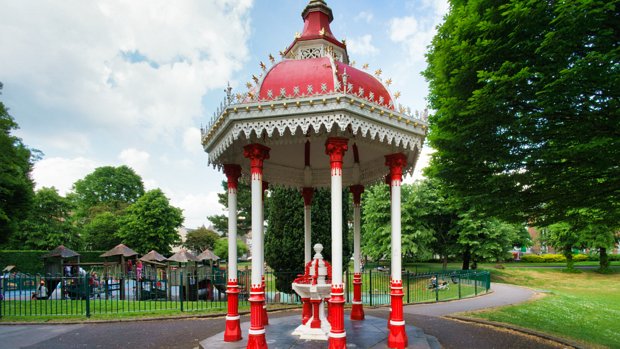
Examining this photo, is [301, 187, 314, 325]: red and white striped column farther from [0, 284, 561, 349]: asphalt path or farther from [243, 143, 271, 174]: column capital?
[243, 143, 271, 174]: column capital

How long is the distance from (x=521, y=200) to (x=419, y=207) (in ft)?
86.4

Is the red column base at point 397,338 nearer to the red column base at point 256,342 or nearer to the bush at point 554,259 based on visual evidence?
the red column base at point 256,342

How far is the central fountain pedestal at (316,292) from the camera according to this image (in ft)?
Answer: 29.5

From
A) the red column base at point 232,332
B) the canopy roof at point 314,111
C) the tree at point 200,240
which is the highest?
the canopy roof at point 314,111

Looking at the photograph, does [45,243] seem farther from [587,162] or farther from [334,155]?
[587,162]

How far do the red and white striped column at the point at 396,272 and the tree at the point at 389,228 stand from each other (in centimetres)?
2491

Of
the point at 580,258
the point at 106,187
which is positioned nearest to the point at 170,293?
the point at 106,187

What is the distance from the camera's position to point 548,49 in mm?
7480

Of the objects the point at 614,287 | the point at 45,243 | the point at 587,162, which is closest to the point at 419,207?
the point at 614,287

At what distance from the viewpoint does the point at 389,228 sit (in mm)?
35812

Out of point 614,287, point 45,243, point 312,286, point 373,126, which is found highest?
point 373,126

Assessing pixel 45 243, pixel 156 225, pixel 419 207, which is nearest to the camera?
pixel 419 207

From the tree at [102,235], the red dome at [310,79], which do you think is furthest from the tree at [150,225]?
the red dome at [310,79]

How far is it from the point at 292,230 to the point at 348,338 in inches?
460
